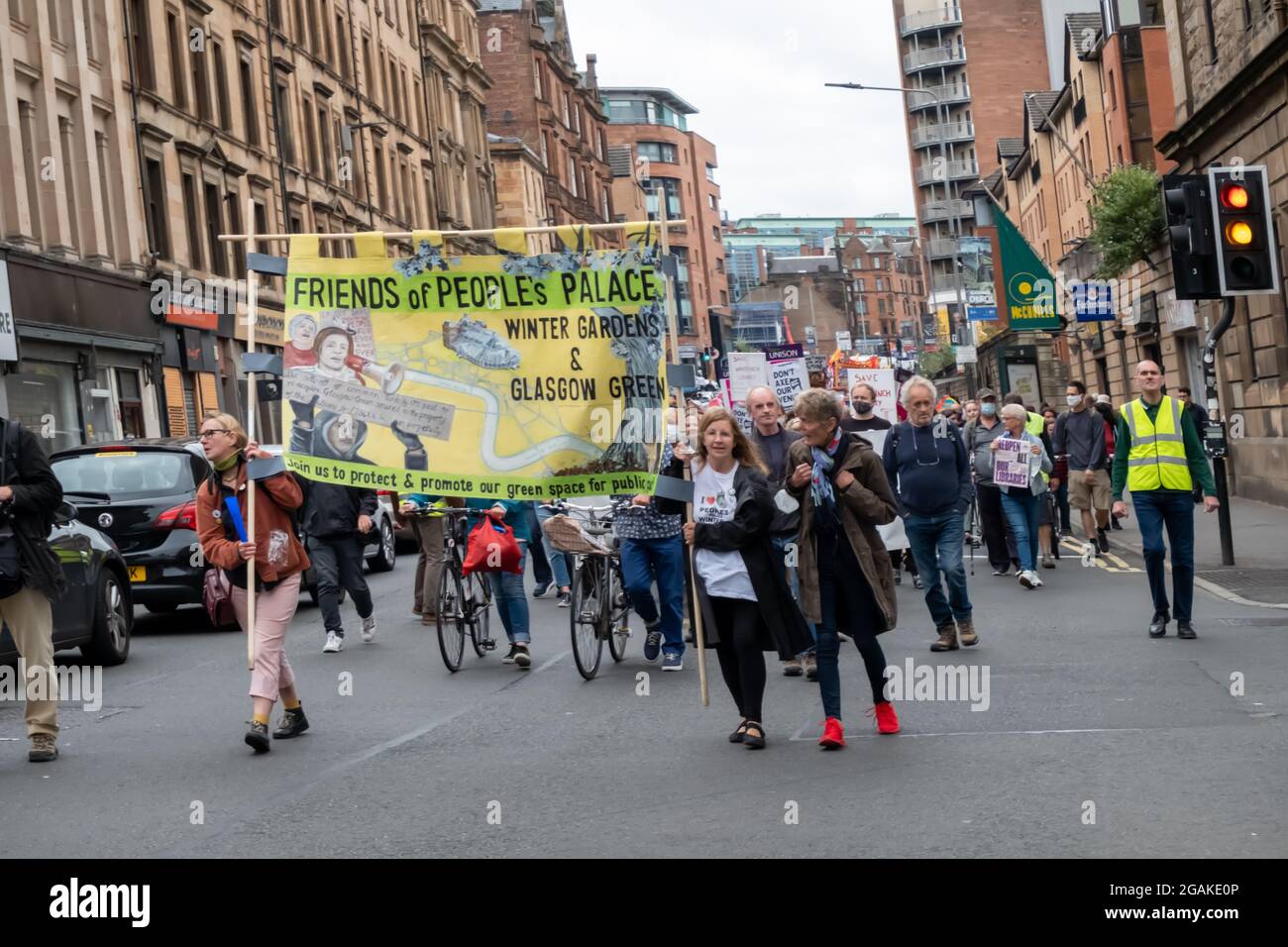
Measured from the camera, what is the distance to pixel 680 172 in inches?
5566

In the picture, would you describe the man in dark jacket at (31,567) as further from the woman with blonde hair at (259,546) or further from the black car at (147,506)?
the black car at (147,506)

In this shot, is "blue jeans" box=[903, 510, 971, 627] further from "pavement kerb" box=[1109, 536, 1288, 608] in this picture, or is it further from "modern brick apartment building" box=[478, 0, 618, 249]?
"modern brick apartment building" box=[478, 0, 618, 249]

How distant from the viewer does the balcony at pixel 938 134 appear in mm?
125250

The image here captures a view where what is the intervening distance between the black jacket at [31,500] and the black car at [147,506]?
6317 mm

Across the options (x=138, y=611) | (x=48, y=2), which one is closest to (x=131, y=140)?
(x=48, y=2)

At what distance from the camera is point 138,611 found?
19625 millimetres

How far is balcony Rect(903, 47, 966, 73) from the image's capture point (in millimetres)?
125438

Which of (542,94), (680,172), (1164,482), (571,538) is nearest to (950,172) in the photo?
(680,172)

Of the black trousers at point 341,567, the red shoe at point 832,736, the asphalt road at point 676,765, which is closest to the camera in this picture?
the asphalt road at point 676,765

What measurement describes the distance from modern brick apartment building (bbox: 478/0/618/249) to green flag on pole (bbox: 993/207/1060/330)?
1871 inches

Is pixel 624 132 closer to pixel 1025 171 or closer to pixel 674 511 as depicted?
pixel 1025 171

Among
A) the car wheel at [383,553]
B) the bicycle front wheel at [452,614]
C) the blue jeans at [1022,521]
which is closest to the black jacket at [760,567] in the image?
the bicycle front wheel at [452,614]

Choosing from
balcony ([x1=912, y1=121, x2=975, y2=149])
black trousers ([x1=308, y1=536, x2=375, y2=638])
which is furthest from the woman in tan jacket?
balcony ([x1=912, y1=121, x2=975, y2=149])

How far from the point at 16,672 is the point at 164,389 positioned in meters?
24.7
